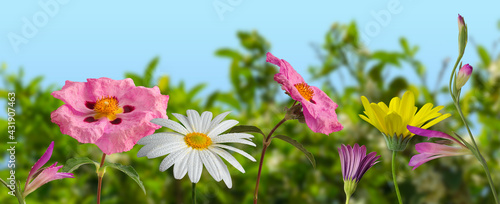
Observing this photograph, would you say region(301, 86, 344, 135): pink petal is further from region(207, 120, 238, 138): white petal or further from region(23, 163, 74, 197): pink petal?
region(23, 163, 74, 197): pink petal

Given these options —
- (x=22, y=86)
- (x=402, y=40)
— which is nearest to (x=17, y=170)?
(x=22, y=86)

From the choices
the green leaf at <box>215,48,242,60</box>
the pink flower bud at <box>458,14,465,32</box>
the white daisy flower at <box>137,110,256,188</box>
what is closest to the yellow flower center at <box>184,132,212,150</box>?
the white daisy flower at <box>137,110,256,188</box>

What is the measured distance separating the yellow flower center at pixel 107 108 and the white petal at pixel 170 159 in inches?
2.4

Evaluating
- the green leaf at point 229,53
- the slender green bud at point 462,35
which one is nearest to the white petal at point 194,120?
the slender green bud at point 462,35

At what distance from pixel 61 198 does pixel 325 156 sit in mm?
466

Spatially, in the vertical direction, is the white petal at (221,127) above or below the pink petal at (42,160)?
below

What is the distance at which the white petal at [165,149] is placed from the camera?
34cm

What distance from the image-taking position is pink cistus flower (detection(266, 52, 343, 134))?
1.17 ft

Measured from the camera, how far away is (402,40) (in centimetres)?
108

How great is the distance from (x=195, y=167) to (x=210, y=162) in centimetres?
2

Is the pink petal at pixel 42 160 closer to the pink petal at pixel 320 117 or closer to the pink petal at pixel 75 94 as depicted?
the pink petal at pixel 75 94

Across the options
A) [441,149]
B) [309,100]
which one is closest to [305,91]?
[309,100]

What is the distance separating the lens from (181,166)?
341 millimetres

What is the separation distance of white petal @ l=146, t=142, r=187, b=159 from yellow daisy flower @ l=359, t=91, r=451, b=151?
14 centimetres
